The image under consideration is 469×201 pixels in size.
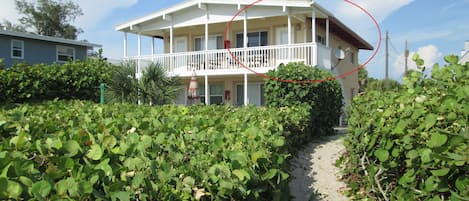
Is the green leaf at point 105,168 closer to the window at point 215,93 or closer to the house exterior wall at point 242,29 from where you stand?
the house exterior wall at point 242,29

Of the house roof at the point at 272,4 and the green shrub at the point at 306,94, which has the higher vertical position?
the house roof at the point at 272,4

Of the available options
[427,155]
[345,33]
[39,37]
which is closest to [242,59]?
[345,33]

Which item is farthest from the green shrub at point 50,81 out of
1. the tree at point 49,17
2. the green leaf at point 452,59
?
the tree at point 49,17

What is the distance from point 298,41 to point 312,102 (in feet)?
26.4

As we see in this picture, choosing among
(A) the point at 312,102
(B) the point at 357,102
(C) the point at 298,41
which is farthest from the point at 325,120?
(C) the point at 298,41

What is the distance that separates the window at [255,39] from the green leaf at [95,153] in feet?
54.4

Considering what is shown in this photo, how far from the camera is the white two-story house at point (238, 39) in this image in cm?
1555

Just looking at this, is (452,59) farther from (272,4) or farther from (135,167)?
(272,4)

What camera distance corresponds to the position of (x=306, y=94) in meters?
9.80

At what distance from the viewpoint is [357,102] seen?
261 inches

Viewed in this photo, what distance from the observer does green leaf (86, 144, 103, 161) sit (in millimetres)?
1778

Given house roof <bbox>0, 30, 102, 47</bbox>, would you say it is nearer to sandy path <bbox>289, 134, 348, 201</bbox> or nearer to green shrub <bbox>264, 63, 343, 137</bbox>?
green shrub <bbox>264, 63, 343, 137</bbox>

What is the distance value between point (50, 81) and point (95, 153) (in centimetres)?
1423

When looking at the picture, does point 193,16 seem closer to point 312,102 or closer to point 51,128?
point 312,102
